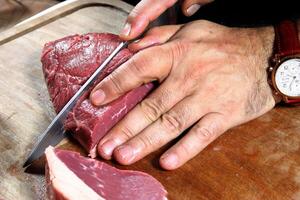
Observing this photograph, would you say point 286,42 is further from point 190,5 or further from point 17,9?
point 17,9

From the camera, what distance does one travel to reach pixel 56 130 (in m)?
2.29

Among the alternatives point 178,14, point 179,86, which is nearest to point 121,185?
point 179,86

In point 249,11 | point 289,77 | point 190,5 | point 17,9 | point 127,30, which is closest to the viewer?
point 289,77

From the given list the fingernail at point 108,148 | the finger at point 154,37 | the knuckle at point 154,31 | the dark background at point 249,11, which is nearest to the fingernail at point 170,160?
the fingernail at point 108,148

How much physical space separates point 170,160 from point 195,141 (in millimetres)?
167

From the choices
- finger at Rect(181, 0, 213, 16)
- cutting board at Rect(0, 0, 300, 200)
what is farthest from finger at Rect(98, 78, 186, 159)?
finger at Rect(181, 0, 213, 16)

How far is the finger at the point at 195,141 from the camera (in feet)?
7.18

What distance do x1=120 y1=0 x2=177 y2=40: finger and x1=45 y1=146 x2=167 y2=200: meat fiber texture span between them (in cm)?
80

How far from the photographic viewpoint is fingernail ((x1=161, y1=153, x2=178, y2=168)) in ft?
7.14

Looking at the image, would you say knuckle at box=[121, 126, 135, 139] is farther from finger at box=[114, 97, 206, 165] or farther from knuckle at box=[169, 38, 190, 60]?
knuckle at box=[169, 38, 190, 60]

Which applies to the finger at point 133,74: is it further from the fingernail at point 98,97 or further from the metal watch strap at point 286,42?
the metal watch strap at point 286,42

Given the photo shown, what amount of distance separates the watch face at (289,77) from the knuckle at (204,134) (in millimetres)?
473

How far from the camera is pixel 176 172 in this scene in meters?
2.18

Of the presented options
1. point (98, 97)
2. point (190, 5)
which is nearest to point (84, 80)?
→ point (98, 97)
